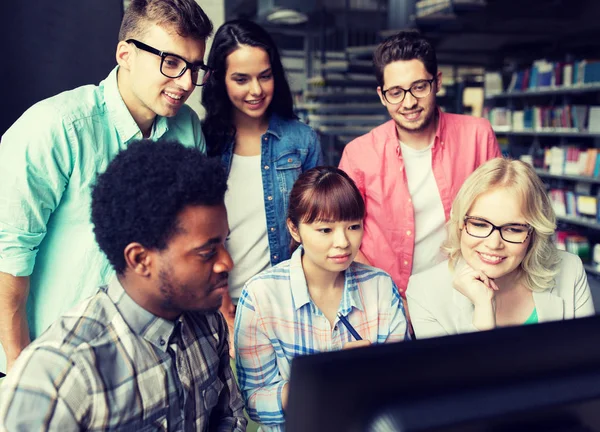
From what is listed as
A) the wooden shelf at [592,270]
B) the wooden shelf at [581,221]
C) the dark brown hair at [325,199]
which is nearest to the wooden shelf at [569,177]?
the wooden shelf at [581,221]

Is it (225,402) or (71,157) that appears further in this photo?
(71,157)

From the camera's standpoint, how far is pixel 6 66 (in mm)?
1911

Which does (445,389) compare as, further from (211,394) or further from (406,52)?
(406,52)

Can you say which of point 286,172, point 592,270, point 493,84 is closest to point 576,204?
point 592,270

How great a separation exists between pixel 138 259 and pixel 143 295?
2.8 inches

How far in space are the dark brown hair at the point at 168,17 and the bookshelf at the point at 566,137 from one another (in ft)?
15.7

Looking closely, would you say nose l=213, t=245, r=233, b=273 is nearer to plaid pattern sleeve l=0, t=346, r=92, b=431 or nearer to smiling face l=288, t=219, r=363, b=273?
plaid pattern sleeve l=0, t=346, r=92, b=431

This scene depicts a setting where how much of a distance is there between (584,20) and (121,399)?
665 centimetres

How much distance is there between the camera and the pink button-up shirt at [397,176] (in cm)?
190

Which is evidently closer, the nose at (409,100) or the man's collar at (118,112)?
the man's collar at (118,112)

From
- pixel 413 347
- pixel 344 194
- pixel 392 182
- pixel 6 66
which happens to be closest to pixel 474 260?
Answer: pixel 344 194

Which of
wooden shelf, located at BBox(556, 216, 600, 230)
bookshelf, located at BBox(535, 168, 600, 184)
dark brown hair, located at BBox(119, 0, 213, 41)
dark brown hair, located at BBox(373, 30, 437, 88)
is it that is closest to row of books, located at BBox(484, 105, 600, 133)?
bookshelf, located at BBox(535, 168, 600, 184)

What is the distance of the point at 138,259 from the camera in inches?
37.4

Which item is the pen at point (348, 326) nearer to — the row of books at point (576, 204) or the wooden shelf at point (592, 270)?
the wooden shelf at point (592, 270)
